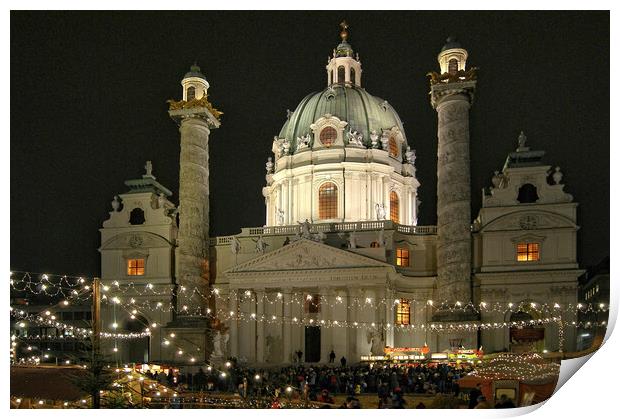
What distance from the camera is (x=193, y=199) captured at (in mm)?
49344

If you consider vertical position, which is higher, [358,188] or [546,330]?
[358,188]

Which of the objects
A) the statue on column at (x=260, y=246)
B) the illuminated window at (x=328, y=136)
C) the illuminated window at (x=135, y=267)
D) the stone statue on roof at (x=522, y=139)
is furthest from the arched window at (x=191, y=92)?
the stone statue on roof at (x=522, y=139)

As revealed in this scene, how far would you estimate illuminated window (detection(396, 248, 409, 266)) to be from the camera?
49.8m

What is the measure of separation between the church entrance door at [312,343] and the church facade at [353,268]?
0.06 meters

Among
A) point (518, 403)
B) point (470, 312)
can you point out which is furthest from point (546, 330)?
point (518, 403)

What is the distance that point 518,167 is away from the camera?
47.4 m

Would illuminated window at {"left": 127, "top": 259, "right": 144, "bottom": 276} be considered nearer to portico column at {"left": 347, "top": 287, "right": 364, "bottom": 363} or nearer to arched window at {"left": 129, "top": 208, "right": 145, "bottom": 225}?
arched window at {"left": 129, "top": 208, "right": 145, "bottom": 225}

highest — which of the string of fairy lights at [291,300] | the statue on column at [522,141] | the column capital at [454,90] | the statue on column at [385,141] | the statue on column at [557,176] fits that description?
the column capital at [454,90]

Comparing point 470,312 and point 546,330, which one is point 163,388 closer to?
point 470,312

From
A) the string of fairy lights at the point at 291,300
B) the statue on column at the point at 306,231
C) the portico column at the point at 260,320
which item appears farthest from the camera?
the portico column at the point at 260,320

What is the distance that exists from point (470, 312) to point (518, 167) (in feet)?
29.7

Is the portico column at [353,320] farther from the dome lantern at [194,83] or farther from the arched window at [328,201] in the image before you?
the dome lantern at [194,83]

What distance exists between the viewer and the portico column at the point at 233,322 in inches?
1918

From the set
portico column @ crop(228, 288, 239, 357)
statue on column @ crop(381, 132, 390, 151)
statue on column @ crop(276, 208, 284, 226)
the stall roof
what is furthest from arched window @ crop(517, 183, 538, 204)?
the stall roof
